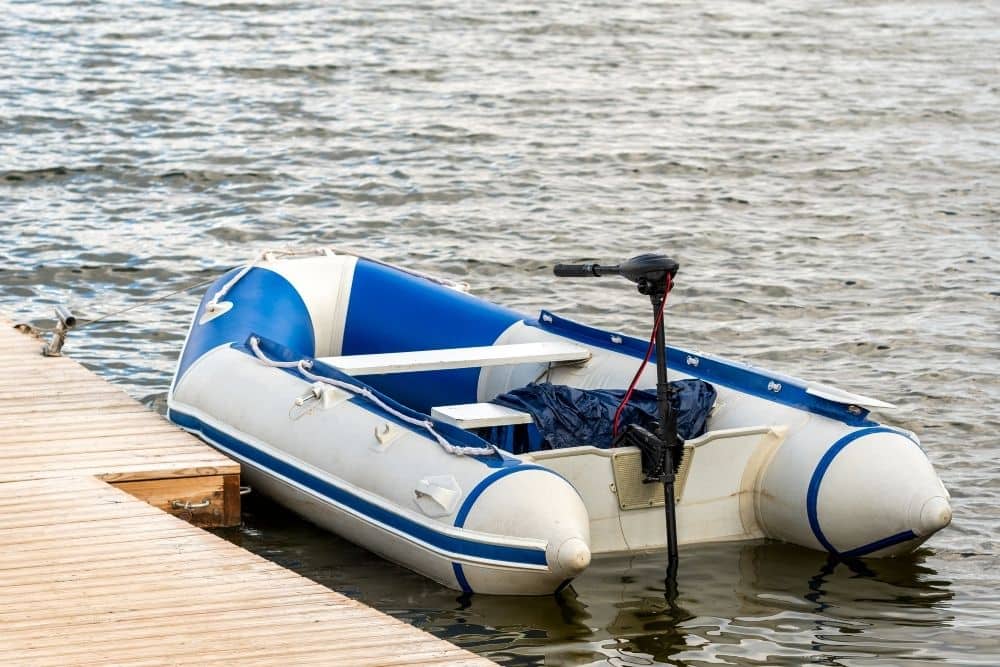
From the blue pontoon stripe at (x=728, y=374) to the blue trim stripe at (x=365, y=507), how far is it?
1203mm

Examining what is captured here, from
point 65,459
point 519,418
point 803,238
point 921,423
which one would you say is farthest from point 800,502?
point 803,238

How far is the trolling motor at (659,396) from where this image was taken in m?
5.36

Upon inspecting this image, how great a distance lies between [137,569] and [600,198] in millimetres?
7034

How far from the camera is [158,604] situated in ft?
15.4

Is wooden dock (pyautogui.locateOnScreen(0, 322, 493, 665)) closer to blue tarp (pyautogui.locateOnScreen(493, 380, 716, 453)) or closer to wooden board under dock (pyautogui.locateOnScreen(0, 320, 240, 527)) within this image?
wooden board under dock (pyautogui.locateOnScreen(0, 320, 240, 527))

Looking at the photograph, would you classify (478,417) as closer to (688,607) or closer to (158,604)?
(688,607)

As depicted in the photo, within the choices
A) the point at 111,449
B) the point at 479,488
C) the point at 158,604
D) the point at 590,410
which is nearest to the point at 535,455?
the point at 479,488

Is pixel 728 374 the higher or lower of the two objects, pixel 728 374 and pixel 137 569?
the higher

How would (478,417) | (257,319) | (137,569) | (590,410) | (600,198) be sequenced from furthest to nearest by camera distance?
(600,198), (257,319), (590,410), (478,417), (137,569)

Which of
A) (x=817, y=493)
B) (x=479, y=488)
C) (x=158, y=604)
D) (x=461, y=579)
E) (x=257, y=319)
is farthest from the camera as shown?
(x=257, y=319)

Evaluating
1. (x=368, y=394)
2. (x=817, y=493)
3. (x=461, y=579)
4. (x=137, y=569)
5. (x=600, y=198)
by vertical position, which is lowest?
(x=461, y=579)

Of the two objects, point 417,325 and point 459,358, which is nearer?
point 459,358

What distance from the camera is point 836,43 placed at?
656 inches

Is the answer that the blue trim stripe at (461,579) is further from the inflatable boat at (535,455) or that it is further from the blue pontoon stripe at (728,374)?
the blue pontoon stripe at (728,374)
